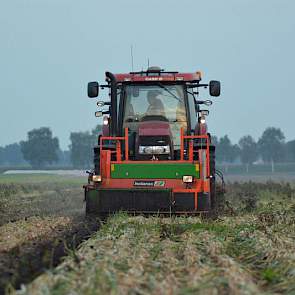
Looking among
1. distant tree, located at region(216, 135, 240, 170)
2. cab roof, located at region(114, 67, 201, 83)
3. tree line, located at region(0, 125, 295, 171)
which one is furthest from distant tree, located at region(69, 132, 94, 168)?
cab roof, located at region(114, 67, 201, 83)

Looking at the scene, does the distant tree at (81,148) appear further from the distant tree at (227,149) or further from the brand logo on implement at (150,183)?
the brand logo on implement at (150,183)

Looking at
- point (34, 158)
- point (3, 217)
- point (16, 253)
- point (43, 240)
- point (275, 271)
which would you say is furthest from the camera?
point (34, 158)

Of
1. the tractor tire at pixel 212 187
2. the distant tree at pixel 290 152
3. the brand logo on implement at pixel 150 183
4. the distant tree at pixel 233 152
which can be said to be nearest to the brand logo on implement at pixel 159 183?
the brand logo on implement at pixel 150 183

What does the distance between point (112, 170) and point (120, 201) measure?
702 millimetres

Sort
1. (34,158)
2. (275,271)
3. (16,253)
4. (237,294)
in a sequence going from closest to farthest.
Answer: (237,294)
(275,271)
(16,253)
(34,158)

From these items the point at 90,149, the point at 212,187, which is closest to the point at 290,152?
the point at 90,149

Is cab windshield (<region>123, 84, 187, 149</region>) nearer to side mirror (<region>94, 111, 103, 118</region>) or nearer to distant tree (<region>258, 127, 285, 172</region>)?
side mirror (<region>94, 111, 103, 118</region>)

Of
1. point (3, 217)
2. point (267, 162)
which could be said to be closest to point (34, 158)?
point (267, 162)

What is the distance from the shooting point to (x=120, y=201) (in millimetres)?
13469

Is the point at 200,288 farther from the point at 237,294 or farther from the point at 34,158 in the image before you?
the point at 34,158

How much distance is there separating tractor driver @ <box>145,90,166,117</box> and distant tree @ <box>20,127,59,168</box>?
13275 cm

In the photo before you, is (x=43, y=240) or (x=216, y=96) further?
(x=216, y=96)

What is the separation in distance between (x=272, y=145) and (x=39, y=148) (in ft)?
165

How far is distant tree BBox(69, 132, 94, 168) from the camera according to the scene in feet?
481
